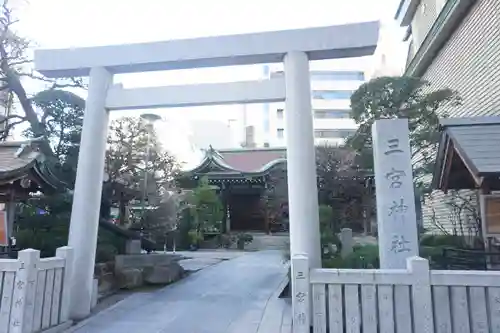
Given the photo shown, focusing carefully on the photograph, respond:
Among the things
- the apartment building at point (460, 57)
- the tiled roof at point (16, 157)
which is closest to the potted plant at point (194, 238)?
the apartment building at point (460, 57)

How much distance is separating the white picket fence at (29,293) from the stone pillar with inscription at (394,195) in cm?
502

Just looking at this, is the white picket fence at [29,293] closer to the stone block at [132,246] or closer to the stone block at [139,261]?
the stone block at [139,261]

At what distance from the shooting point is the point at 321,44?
6625 millimetres

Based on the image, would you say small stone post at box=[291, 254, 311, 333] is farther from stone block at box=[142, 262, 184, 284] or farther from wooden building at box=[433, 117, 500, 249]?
stone block at box=[142, 262, 184, 284]

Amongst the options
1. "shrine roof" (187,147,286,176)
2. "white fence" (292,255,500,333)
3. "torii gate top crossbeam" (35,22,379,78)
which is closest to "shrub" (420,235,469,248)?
"white fence" (292,255,500,333)

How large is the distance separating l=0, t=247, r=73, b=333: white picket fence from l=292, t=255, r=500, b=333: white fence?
12.0 feet

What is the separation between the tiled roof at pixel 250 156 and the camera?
3256 cm

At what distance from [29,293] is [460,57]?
41.7ft

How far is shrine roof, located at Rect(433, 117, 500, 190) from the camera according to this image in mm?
6055

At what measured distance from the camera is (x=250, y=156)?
113 ft

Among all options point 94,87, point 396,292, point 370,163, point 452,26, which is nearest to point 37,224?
point 94,87

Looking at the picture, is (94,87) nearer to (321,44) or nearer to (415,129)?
(321,44)

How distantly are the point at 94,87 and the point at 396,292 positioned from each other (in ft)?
20.7

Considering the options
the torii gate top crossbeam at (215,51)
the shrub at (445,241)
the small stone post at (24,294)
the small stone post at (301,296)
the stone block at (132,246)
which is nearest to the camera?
the small stone post at (301,296)
